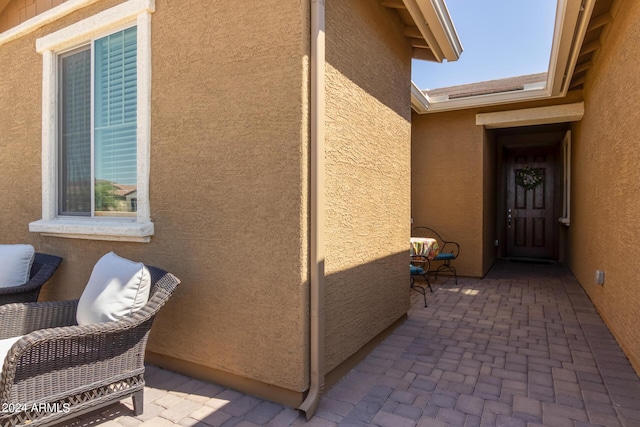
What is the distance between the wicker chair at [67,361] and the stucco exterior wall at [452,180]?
18.2 ft

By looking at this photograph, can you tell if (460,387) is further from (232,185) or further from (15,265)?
(15,265)

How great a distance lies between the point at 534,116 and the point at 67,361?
7.04m

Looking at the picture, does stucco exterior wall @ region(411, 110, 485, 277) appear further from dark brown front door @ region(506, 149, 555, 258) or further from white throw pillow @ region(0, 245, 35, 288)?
white throw pillow @ region(0, 245, 35, 288)

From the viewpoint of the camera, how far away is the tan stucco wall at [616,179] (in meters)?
3.02

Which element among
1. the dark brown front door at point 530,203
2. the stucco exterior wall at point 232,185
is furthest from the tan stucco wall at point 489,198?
the stucco exterior wall at point 232,185

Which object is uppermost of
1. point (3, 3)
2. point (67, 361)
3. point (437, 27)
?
Answer: point (3, 3)

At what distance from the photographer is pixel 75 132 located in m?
3.60

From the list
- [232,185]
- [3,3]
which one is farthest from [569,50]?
[3,3]

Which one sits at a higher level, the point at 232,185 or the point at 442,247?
the point at 232,185

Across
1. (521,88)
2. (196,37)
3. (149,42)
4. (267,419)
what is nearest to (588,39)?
(521,88)

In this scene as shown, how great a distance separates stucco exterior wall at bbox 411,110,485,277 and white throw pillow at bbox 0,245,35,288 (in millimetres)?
5891

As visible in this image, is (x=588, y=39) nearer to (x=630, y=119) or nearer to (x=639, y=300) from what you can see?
(x=630, y=119)

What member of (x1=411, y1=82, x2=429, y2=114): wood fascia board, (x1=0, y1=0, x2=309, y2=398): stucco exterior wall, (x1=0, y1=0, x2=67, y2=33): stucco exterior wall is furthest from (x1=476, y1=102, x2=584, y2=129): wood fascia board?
(x1=0, y1=0, x2=67, y2=33): stucco exterior wall

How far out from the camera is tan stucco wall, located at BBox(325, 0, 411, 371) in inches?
106
